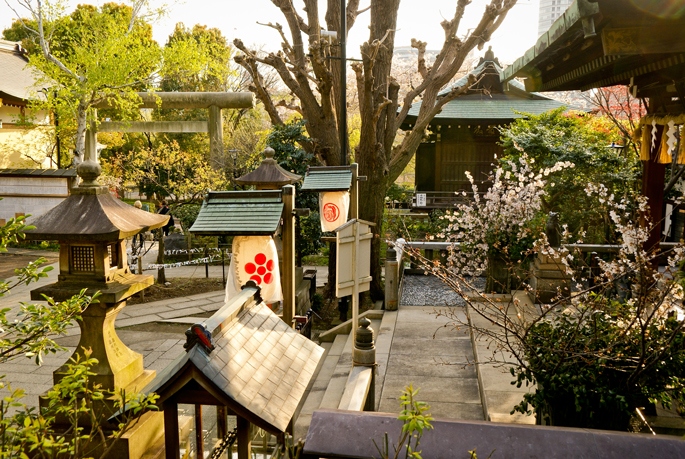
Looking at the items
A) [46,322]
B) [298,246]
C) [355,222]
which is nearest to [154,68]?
[298,246]

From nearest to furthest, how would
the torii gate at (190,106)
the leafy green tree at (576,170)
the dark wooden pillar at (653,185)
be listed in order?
the dark wooden pillar at (653,185), the leafy green tree at (576,170), the torii gate at (190,106)

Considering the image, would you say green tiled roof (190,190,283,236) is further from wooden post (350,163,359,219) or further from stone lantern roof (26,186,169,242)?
wooden post (350,163,359,219)

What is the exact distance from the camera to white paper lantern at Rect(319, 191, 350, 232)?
314 inches

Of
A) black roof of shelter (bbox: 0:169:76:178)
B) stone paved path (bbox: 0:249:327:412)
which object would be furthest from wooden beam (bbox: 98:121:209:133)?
stone paved path (bbox: 0:249:327:412)

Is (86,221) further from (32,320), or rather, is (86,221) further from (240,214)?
(32,320)

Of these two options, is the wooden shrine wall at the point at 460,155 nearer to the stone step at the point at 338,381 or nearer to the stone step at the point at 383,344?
the stone step at the point at 383,344

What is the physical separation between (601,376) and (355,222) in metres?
3.16

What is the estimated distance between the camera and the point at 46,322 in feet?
7.92

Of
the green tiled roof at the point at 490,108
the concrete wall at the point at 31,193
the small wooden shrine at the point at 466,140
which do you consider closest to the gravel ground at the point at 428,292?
the small wooden shrine at the point at 466,140

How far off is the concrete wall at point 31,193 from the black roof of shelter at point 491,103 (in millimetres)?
13443

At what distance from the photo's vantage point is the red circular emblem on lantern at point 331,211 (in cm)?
801

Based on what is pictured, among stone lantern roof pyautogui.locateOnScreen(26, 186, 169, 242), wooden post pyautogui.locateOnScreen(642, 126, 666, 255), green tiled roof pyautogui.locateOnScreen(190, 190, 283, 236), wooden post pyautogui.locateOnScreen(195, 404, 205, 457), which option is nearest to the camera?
wooden post pyautogui.locateOnScreen(195, 404, 205, 457)

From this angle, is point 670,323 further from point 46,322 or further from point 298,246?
point 298,246

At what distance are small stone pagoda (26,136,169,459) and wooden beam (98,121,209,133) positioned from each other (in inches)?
597
